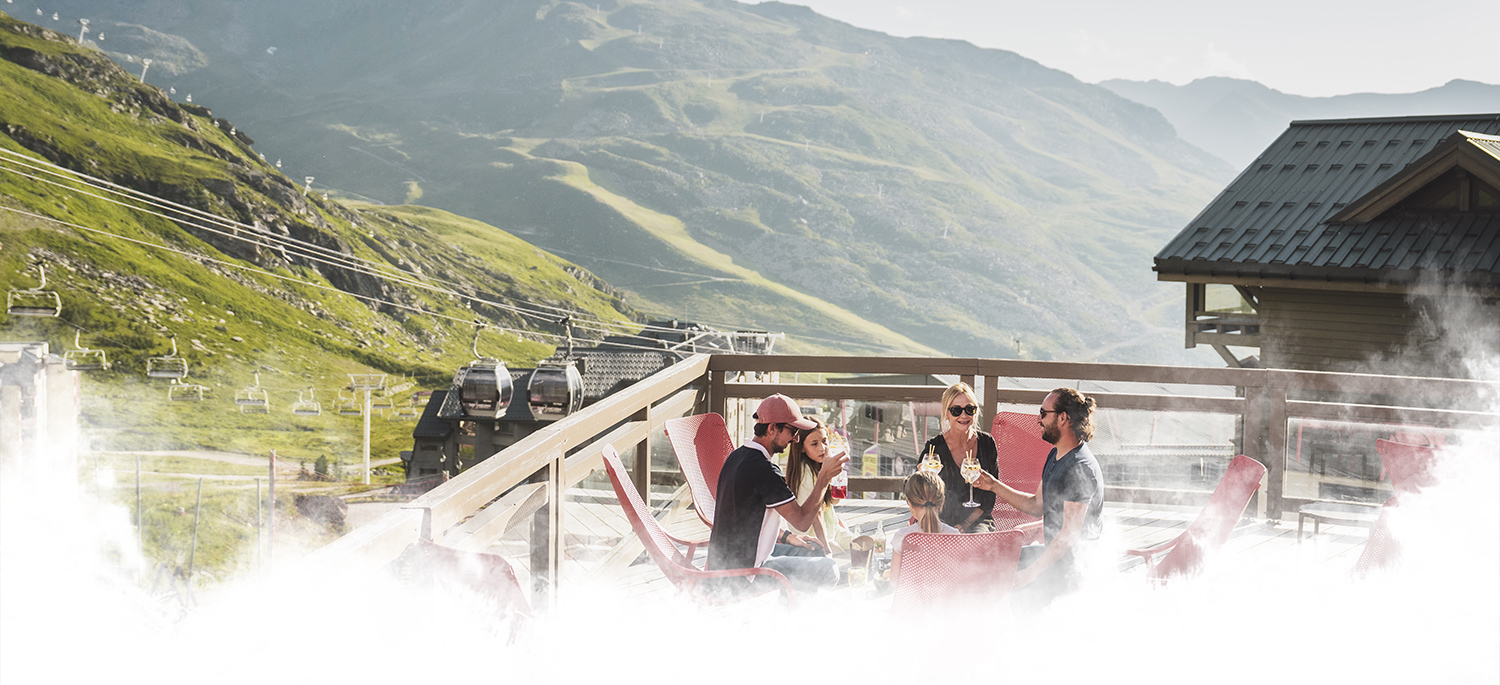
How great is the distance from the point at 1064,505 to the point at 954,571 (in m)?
0.77

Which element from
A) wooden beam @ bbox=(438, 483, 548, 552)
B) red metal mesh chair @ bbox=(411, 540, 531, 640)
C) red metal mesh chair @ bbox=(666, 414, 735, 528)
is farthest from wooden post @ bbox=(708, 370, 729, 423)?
red metal mesh chair @ bbox=(411, 540, 531, 640)

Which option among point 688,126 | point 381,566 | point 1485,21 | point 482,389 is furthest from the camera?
point 688,126

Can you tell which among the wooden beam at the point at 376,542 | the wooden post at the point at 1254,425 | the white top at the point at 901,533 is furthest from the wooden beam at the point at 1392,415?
the wooden beam at the point at 376,542

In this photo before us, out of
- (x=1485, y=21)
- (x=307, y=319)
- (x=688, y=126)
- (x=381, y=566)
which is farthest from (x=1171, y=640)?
(x=688, y=126)

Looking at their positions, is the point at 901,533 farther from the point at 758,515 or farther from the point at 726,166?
the point at 726,166

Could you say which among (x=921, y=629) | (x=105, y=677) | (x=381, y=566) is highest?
(x=381, y=566)

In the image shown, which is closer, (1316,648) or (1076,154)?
(1316,648)

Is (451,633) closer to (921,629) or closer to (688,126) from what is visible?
(921,629)

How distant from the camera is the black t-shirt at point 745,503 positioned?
3.33m

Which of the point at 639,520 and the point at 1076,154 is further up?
the point at 1076,154

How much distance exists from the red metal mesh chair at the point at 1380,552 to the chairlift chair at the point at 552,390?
883cm

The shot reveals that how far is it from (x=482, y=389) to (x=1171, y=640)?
9074 millimetres

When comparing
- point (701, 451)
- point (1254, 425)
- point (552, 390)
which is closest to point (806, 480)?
point (701, 451)

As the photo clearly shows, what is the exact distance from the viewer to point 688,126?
156 m
